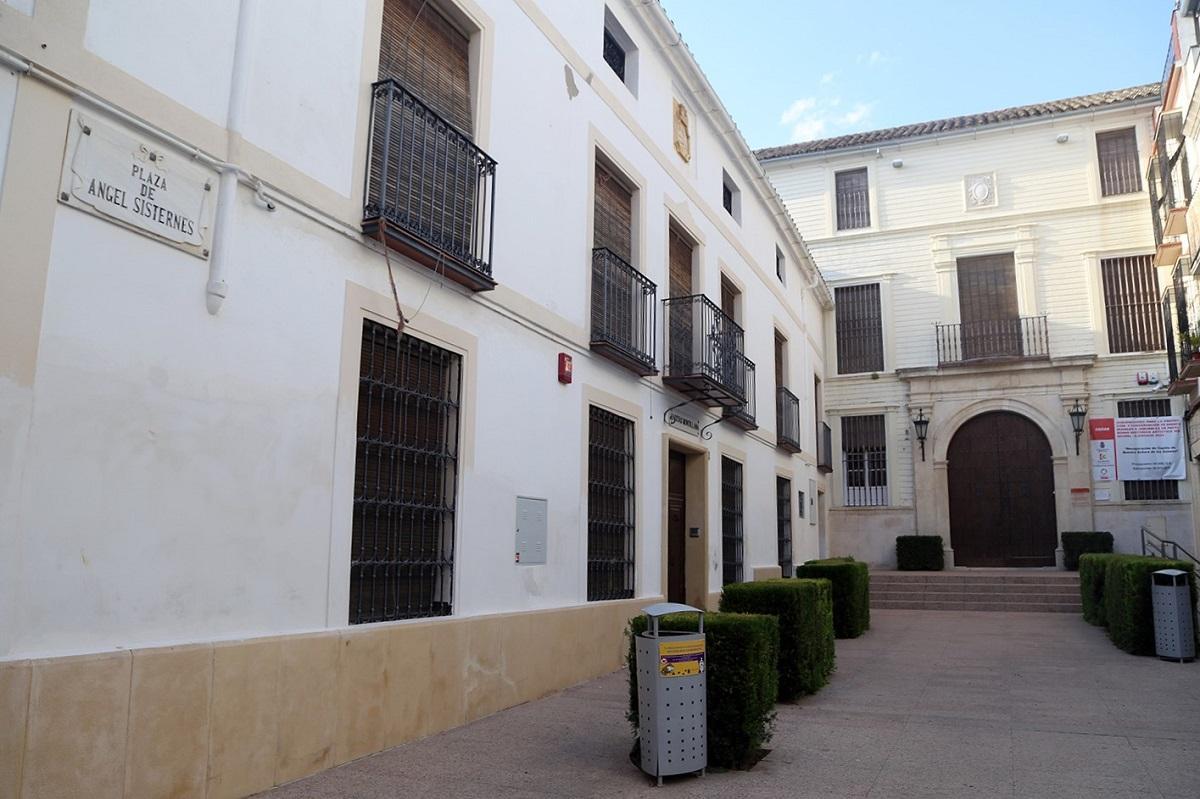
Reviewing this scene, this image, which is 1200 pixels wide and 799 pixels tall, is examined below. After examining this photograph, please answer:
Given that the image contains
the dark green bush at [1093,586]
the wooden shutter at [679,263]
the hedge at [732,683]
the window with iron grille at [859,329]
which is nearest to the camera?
the hedge at [732,683]

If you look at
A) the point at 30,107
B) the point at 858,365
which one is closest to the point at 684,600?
the point at 30,107

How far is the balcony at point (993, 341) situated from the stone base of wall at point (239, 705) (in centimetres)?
1599

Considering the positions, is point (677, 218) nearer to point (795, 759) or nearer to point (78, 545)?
point (795, 759)

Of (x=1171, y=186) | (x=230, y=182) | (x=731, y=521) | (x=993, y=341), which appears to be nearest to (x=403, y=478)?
(x=230, y=182)

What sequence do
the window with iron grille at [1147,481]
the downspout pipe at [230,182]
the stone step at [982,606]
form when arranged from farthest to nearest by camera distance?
1. the window with iron grille at [1147,481]
2. the stone step at [982,606]
3. the downspout pipe at [230,182]

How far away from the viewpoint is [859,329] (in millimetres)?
21500

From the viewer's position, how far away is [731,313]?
1422 cm

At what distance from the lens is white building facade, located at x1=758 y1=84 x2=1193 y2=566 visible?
1889cm

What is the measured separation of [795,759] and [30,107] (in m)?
5.32

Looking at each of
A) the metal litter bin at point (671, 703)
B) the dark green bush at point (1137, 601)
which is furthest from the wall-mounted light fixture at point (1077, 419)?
the metal litter bin at point (671, 703)

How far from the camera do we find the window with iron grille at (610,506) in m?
8.88

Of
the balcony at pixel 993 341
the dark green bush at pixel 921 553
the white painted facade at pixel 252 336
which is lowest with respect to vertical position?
the dark green bush at pixel 921 553

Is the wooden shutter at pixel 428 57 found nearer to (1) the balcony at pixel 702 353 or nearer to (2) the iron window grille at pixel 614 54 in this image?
(2) the iron window grille at pixel 614 54

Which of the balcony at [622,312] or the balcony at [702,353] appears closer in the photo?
the balcony at [622,312]
